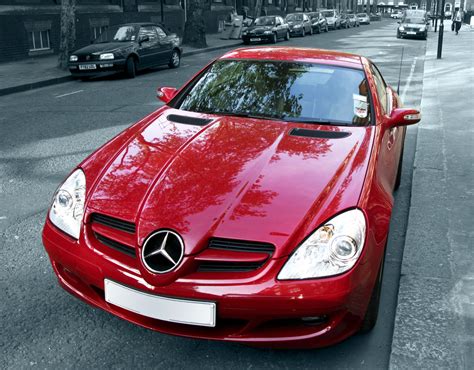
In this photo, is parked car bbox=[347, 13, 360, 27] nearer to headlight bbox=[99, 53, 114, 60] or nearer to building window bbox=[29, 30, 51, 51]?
building window bbox=[29, 30, 51, 51]

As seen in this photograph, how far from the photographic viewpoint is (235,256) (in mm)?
2539

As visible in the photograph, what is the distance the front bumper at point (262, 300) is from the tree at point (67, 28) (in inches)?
571

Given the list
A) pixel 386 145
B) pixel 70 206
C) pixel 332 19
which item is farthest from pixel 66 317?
pixel 332 19

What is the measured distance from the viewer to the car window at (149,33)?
15894mm

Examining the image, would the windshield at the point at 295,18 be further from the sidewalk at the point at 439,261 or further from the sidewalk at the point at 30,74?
the sidewalk at the point at 439,261

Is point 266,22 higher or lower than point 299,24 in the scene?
higher

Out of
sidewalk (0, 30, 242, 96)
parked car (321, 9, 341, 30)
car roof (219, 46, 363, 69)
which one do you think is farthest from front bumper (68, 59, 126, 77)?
parked car (321, 9, 341, 30)

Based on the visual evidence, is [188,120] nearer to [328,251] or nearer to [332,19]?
[328,251]

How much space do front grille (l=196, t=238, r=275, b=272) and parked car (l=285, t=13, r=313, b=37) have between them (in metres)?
33.6

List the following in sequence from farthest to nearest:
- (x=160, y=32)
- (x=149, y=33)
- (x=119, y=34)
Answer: (x=160, y=32)
(x=149, y=33)
(x=119, y=34)

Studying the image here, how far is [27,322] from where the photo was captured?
124 inches

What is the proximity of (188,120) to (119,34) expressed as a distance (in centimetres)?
1302

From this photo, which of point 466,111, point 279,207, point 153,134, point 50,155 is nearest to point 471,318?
point 279,207

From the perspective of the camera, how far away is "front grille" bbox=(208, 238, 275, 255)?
2.56 metres
